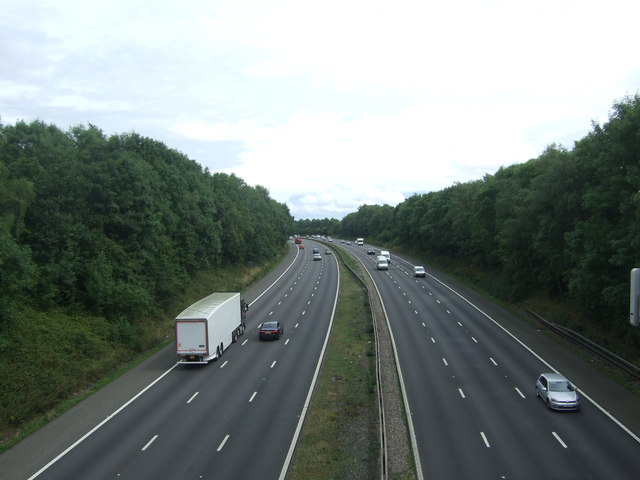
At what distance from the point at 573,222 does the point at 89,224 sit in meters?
35.3

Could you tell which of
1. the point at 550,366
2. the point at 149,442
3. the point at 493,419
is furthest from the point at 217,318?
the point at 550,366

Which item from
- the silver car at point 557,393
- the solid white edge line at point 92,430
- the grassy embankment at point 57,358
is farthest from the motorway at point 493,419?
the grassy embankment at point 57,358

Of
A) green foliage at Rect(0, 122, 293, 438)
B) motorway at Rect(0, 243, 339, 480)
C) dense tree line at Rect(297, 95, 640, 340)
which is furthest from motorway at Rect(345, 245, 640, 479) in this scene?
green foliage at Rect(0, 122, 293, 438)

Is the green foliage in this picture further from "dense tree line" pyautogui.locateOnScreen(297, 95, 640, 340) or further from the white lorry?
"dense tree line" pyautogui.locateOnScreen(297, 95, 640, 340)

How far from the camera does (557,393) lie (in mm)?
22172

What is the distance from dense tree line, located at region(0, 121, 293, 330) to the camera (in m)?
27.5

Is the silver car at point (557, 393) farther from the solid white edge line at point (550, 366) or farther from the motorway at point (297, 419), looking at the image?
the solid white edge line at point (550, 366)

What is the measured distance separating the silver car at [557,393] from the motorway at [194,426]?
11.1 metres

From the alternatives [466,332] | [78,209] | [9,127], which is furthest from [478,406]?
[9,127]

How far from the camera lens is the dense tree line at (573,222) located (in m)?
27.5

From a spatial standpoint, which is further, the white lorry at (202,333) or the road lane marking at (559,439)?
the white lorry at (202,333)

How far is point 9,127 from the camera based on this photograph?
3844 centimetres

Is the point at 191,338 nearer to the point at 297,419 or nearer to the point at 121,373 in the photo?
the point at 121,373

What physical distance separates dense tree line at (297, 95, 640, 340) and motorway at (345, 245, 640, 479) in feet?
20.9
